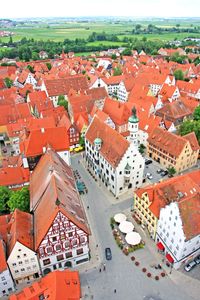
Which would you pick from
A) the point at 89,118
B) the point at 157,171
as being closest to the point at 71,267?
the point at 157,171

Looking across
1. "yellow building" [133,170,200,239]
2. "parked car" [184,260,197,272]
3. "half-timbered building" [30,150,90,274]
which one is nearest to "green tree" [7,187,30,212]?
"half-timbered building" [30,150,90,274]

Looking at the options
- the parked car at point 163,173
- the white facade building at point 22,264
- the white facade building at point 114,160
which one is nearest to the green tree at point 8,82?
the white facade building at point 114,160

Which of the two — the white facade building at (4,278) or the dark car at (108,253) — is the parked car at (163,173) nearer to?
the dark car at (108,253)

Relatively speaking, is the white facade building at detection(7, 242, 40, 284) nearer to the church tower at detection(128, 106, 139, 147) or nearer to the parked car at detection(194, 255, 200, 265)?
the parked car at detection(194, 255, 200, 265)

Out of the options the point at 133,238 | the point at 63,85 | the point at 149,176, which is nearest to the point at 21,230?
the point at 133,238

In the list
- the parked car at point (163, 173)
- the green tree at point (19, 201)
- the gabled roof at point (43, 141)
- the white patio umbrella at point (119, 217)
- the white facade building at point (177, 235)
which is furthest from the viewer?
the parked car at point (163, 173)

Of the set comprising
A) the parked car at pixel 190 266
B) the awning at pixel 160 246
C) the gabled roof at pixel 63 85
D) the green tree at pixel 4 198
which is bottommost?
the parked car at pixel 190 266

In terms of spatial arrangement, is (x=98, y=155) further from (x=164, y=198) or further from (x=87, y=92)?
(x=87, y=92)
